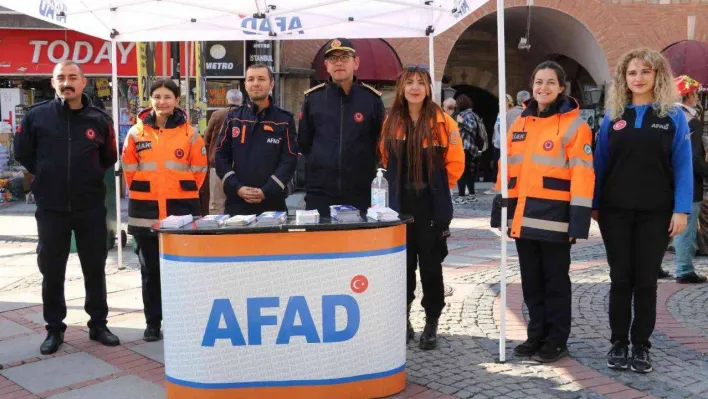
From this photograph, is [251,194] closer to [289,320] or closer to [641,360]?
[289,320]

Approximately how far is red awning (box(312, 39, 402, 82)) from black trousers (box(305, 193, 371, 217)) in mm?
10395

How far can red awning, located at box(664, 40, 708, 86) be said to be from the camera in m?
16.0

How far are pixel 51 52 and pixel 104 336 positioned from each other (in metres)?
11.7

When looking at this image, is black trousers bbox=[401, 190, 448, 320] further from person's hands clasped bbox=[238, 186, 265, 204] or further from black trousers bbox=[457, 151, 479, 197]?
black trousers bbox=[457, 151, 479, 197]

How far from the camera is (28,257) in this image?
8492 millimetres

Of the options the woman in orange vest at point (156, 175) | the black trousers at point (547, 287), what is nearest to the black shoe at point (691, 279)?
the black trousers at point (547, 287)

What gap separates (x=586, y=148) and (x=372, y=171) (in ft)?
4.83

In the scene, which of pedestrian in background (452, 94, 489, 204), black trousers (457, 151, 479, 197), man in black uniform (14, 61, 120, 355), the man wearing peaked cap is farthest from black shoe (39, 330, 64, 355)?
black trousers (457, 151, 479, 197)

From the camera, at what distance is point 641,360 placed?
4555mm

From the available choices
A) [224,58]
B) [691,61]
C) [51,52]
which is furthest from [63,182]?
[691,61]

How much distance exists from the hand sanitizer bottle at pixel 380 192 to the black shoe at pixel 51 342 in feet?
8.03

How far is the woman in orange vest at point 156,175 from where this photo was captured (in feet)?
17.4

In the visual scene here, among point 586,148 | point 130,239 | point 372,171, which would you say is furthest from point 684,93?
point 130,239

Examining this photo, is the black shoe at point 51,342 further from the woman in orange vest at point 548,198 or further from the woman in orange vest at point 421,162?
the woman in orange vest at point 548,198
